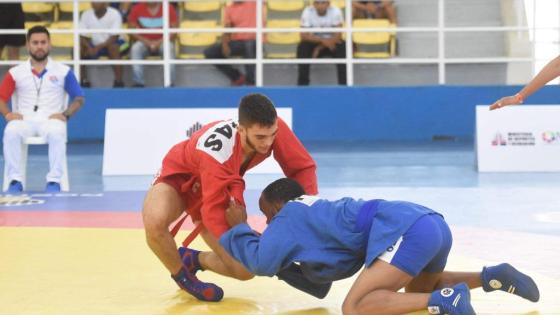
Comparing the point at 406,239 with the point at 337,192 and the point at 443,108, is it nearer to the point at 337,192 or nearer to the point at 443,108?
the point at 337,192

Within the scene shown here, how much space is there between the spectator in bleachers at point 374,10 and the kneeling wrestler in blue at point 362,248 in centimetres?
980

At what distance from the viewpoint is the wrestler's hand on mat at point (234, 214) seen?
5.11 m

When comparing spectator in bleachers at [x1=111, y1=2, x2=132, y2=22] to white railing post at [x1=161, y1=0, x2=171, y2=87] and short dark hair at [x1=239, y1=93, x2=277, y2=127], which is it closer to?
white railing post at [x1=161, y1=0, x2=171, y2=87]

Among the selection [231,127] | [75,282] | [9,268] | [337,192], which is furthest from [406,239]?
[337,192]

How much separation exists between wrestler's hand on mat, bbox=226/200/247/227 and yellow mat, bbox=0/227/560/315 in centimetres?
45

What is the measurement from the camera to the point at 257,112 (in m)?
4.98

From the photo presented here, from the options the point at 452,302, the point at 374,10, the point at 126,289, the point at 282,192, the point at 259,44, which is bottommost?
the point at 126,289

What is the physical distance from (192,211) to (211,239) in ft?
0.62

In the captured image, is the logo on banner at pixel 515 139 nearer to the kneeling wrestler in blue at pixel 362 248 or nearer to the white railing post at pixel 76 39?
the white railing post at pixel 76 39

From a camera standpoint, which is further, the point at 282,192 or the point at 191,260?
the point at 191,260

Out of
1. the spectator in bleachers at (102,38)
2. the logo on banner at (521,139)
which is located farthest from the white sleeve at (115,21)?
the logo on banner at (521,139)

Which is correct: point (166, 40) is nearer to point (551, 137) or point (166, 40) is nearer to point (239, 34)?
point (239, 34)

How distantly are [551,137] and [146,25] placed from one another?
5.83 meters

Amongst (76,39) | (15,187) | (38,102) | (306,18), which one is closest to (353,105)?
(306,18)
